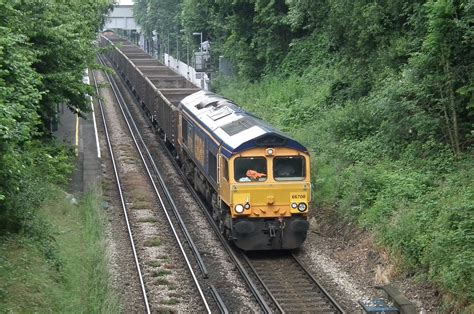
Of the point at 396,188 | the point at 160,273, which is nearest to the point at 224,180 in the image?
the point at 160,273

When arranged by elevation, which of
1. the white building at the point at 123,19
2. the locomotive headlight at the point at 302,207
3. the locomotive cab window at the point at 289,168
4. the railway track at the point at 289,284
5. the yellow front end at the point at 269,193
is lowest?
the railway track at the point at 289,284

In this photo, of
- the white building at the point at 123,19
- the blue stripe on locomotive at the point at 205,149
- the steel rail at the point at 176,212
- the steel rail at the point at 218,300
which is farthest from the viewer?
the white building at the point at 123,19

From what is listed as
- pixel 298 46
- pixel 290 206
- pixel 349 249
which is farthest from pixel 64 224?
pixel 298 46

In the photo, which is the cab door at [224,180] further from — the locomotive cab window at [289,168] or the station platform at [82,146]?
the station platform at [82,146]

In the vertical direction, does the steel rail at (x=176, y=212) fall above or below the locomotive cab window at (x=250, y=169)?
below

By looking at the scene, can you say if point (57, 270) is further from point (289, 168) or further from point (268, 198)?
point (289, 168)

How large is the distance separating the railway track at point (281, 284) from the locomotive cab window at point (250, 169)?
6.25ft

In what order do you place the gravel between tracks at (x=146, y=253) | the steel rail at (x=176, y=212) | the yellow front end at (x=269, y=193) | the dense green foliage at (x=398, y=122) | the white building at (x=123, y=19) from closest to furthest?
the gravel between tracks at (x=146, y=253)
the dense green foliage at (x=398, y=122)
the steel rail at (x=176, y=212)
the yellow front end at (x=269, y=193)
the white building at (x=123, y=19)

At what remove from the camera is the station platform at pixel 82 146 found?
23828 millimetres

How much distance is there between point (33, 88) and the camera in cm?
1506

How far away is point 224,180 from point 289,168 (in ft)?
5.15

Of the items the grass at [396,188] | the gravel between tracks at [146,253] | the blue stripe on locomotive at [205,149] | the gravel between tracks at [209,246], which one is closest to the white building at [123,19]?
the gravel between tracks at [209,246]

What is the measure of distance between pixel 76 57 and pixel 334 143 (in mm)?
8690

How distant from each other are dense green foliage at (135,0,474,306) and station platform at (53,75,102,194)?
728 centimetres
